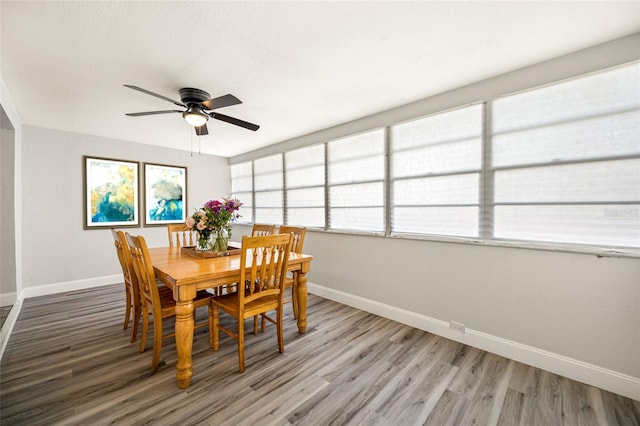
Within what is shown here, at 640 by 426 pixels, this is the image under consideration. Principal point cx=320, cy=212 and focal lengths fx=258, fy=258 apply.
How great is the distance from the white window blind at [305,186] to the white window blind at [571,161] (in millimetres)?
2269

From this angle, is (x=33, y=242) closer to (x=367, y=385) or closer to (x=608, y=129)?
(x=367, y=385)

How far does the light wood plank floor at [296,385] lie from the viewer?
63.9 inches

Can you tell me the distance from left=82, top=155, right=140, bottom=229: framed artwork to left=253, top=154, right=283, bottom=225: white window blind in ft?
6.78

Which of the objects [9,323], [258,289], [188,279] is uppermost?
[188,279]

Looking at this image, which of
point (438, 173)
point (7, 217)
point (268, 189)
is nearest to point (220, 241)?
point (268, 189)

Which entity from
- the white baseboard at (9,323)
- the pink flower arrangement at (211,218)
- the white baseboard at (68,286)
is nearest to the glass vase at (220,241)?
the pink flower arrangement at (211,218)

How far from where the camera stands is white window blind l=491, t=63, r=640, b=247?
181 cm

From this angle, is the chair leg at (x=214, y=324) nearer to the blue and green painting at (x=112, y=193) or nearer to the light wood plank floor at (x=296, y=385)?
the light wood plank floor at (x=296, y=385)

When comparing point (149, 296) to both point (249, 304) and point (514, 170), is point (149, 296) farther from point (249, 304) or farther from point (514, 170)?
point (514, 170)

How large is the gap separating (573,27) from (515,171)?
102 centimetres

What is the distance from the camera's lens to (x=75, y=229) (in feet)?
13.2

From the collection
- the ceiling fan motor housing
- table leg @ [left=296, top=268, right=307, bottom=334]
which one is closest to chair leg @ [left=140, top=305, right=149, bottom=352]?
table leg @ [left=296, top=268, right=307, bottom=334]

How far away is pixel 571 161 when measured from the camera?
6.52ft

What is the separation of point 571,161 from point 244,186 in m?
5.08
